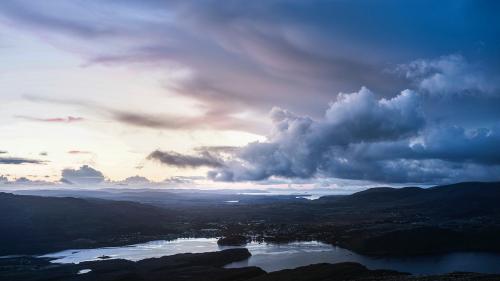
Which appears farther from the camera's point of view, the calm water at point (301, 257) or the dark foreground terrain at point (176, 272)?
the calm water at point (301, 257)

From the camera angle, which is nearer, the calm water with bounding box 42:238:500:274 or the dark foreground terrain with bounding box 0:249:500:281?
the dark foreground terrain with bounding box 0:249:500:281

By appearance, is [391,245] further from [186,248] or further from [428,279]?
[428,279]

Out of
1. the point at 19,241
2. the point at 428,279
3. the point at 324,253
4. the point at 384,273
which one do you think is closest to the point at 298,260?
the point at 324,253

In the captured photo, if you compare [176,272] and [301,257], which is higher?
[176,272]
